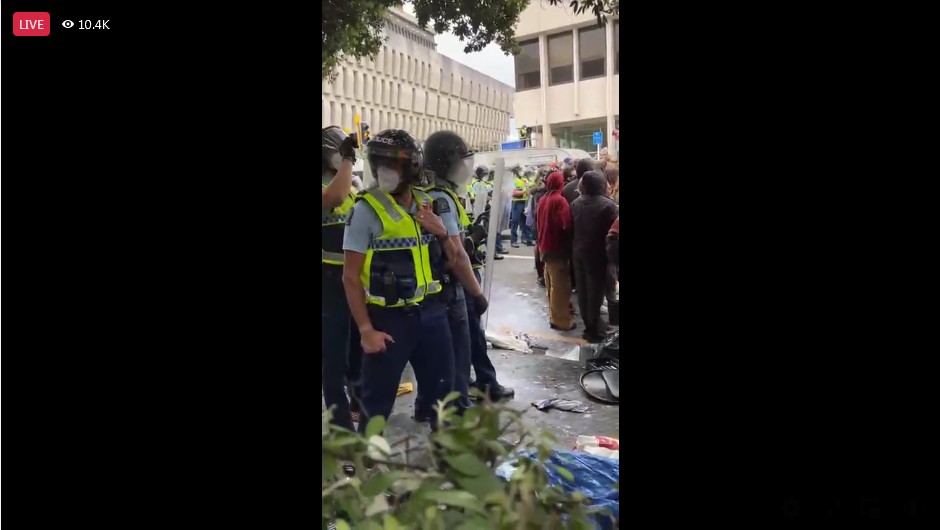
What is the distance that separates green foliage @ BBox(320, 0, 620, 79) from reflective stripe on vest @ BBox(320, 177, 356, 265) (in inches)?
14.5

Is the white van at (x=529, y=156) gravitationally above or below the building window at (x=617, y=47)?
below

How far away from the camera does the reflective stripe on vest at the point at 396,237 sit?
5.55 ft

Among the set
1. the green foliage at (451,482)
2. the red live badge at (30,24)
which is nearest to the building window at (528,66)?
the green foliage at (451,482)

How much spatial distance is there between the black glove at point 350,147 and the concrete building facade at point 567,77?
527mm

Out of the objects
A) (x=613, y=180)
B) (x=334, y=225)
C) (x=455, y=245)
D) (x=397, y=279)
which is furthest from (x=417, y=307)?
(x=613, y=180)

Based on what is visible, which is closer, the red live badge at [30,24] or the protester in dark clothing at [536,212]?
the red live badge at [30,24]

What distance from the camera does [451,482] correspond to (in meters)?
1.67

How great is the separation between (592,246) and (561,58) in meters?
0.59

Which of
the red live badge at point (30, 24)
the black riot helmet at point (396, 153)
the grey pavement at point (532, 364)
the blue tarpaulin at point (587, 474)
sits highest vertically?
the red live badge at point (30, 24)

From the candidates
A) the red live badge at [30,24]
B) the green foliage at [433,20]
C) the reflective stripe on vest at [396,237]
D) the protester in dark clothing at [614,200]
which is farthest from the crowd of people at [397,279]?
the red live badge at [30,24]

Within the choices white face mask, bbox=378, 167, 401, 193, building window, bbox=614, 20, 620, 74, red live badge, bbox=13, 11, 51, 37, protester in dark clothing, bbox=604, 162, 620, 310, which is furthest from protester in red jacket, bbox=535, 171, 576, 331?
red live badge, bbox=13, 11, 51, 37

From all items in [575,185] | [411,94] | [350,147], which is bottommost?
[575,185]

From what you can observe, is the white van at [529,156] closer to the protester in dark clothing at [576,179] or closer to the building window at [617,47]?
the protester in dark clothing at [576,179]
